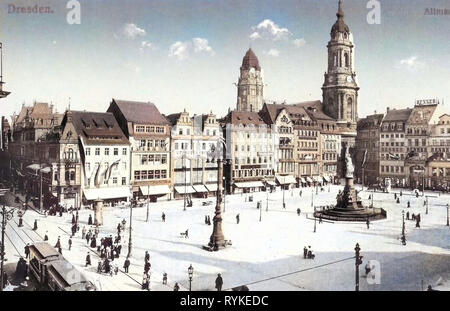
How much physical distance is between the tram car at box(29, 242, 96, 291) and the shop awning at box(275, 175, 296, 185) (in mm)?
42552

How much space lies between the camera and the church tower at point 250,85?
273ft

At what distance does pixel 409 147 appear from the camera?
2502 inches

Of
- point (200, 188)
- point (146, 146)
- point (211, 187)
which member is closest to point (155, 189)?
point (146, 146)

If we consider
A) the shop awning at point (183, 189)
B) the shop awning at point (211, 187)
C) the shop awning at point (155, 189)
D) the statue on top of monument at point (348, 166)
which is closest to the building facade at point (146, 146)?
the shop awning at point (155, 189)

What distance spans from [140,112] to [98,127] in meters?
5.84

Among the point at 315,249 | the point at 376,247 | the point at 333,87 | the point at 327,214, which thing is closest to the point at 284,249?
the point at 315,249

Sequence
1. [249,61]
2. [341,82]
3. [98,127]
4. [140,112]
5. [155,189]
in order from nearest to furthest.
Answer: [98,127] → [155,189] → [140,112] → [341,82] → [249,61]

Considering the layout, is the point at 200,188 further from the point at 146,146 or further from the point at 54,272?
the point at 54,272

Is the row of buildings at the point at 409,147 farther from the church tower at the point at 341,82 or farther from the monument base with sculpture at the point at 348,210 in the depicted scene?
the monument base with sculpture at the point at 348,210

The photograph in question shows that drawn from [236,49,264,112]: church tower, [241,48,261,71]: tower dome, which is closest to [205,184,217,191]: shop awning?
[236,49,264,112]: church tower

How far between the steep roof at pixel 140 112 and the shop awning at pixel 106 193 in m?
7.65

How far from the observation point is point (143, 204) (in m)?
41.0

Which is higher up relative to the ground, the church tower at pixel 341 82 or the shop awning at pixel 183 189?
the church tower at pixel 341 82
